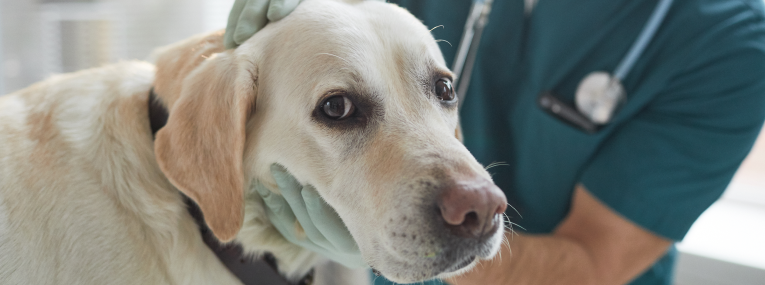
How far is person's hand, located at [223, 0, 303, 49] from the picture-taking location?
3.56 feet

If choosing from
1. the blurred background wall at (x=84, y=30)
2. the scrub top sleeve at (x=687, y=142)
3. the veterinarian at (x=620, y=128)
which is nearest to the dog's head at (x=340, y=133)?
the veterinarian at (x=620, y=128)

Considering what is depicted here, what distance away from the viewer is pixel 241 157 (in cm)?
100

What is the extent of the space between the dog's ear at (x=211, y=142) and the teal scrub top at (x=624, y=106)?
110cm

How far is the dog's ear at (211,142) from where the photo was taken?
0.95 meters

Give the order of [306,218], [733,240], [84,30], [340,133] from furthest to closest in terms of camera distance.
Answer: [733,240] < [84,30] < [306,218] < [340,133]

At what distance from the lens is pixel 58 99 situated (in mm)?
1082

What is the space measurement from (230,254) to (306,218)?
200 millimetres

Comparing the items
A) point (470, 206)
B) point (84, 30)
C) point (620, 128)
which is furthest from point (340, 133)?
point (84, 30)

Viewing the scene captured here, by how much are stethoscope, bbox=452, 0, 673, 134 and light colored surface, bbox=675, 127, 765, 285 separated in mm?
1349

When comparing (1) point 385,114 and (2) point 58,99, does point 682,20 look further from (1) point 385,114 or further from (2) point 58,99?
(2) point 58,99

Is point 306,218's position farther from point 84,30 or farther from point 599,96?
point 84,30

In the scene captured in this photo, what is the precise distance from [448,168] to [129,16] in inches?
87.7

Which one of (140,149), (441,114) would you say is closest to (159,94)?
(140,149)

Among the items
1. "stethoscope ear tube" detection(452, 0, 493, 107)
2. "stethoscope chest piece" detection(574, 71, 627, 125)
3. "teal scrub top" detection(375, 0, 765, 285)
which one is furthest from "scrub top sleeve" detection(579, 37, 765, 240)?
"stethoscope ear tube" detection(452, 0, 493, 107)
